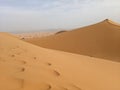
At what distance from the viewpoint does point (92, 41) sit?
13180mm

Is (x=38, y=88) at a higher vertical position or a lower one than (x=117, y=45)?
higher

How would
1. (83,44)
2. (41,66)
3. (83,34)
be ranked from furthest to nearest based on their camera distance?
1. (83,34)
2. (83,44)
3. (41,66)

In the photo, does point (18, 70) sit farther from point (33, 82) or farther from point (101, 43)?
point (101, 43)

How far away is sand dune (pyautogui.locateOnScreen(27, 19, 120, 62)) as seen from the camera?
11.9 m

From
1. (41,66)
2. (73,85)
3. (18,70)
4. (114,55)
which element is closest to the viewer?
(73,85)

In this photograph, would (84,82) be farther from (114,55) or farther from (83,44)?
(83,44)

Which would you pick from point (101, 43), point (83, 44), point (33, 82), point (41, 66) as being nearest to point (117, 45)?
point (101, 43)

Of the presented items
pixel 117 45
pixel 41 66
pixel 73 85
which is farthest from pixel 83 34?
pixel 73 85

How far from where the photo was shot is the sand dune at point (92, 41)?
11930 mm

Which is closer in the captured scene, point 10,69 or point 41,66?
point 10,69

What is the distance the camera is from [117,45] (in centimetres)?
1218

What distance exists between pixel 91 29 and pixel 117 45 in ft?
9.12

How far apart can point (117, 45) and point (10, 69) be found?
29.8ft

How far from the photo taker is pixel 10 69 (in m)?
3.94
